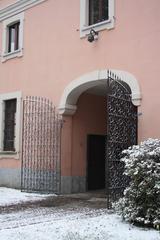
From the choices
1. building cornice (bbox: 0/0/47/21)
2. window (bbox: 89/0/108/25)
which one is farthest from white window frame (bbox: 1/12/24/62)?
window (bbox: 89/0/108/25)

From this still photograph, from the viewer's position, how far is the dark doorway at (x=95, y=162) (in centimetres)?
1516

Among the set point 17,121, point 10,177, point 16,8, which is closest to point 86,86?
point 17,121

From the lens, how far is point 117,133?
1038 cm

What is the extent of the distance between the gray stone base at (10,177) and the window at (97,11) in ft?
19.2

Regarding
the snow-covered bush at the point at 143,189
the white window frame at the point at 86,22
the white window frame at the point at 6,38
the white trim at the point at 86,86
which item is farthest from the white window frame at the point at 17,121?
the snow-covered bush at the point at 143,189

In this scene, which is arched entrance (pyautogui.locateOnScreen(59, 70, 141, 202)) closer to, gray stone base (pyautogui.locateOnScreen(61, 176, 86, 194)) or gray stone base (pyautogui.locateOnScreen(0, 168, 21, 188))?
gray stone base (pyautogui.locateOnScreen(61, 176, 86, 194))

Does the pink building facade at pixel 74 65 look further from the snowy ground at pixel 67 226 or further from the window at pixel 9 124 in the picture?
the snowy ground at pixel 67 226

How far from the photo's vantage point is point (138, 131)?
1112 cm

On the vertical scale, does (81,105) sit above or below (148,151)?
above

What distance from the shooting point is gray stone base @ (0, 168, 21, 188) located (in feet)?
49.3

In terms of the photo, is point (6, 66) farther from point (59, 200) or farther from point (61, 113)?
point (59, 200)

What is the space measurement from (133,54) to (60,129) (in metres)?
3.73

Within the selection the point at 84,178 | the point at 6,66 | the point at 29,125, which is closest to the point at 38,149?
the point at 29,125

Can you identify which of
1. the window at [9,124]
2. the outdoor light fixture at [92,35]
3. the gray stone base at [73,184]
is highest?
the outdoor light fixture at [92,35]
